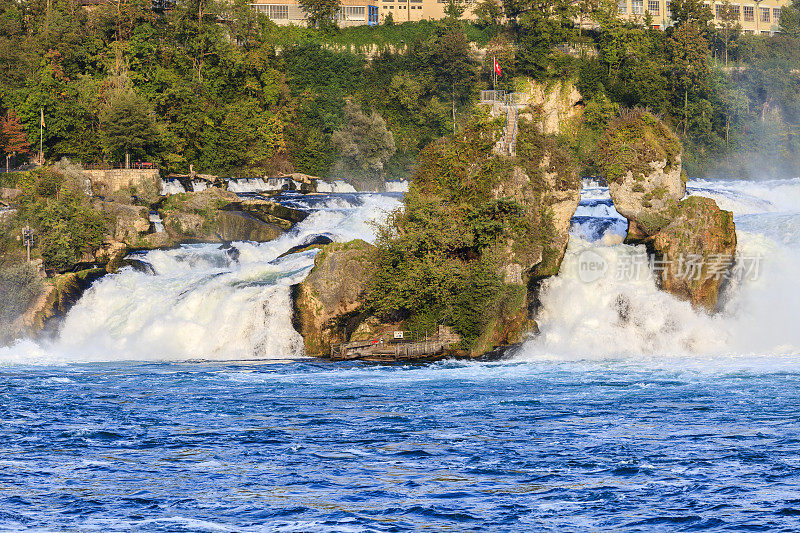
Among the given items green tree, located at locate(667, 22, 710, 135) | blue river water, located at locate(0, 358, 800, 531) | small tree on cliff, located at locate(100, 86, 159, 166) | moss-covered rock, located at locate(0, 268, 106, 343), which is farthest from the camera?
green tree, located at locate(667, 22, 710, 135)

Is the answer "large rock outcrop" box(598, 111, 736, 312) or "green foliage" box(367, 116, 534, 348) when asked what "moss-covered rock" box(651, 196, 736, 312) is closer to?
"large rock outcrop" box(598, 111, 736, 312)

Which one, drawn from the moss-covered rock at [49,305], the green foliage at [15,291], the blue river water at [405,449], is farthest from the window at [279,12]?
the blue river water at [405,449]

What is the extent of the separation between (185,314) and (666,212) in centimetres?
2489

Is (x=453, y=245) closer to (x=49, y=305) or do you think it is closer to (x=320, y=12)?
(x=49, y=305)

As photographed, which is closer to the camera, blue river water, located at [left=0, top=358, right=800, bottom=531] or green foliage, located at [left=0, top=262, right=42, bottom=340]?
blue river water, located at [left=0, top=358, right=800, bottom=531]

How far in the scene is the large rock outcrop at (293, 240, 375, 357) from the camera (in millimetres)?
50438

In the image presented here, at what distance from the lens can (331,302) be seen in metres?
50.6

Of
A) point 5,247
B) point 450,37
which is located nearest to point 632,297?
point 5,247

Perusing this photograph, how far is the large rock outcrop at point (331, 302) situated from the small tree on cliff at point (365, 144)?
44619 mm

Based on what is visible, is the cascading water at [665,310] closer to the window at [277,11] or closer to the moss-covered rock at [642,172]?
the moss-covered rock at [642,172]

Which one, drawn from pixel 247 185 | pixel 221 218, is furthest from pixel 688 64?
pixel 221 218

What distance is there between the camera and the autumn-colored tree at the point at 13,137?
84.9 metres

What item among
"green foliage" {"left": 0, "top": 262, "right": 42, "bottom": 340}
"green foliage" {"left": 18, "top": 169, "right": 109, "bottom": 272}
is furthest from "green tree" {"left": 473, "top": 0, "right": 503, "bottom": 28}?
"green foliage" {"left": 0, "top": 262, "right": 42, "bottom": 340}

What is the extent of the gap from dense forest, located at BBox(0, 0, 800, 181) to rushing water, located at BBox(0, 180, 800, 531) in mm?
31400
